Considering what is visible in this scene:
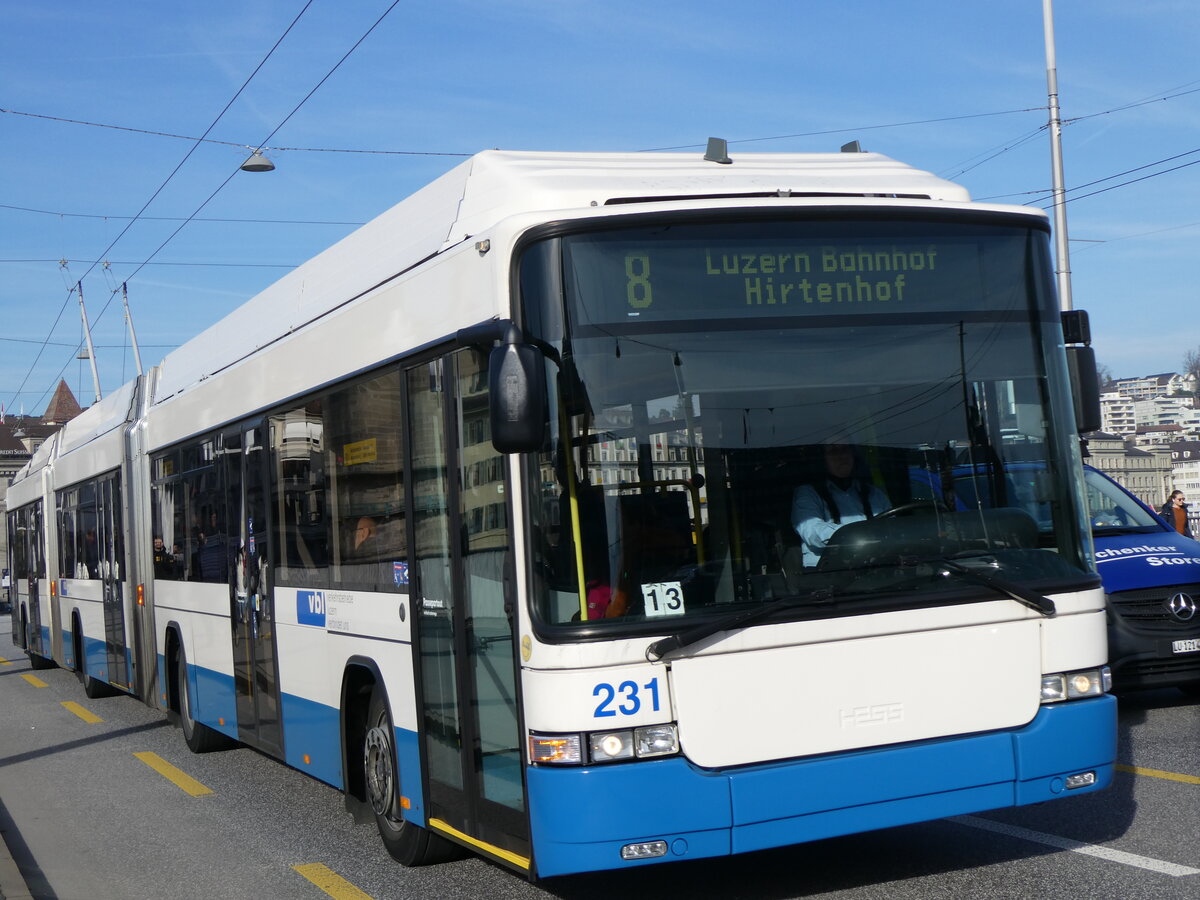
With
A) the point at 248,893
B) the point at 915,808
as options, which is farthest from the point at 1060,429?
the point at 248,893

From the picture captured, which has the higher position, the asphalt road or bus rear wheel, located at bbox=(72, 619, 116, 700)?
bus rear wheel, located at bbox=(72, 619, 116, 700)

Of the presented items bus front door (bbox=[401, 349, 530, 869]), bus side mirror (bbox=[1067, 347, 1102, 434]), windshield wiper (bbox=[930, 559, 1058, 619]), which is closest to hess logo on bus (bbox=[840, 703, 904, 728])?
windshield wiper (bbox=[930, 559, 1058, 619])

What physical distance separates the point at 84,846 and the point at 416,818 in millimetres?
2631

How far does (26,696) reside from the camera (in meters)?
18.1

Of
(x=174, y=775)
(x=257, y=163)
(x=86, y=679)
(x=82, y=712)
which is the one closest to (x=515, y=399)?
(x=174, y=775)

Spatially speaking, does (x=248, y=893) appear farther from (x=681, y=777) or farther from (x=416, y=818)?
(x=681, y=777)

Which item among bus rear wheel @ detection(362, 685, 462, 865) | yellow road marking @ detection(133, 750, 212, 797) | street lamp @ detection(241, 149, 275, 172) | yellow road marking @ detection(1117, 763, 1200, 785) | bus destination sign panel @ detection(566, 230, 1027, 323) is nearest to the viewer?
bus destination sign panel @ detection(566, 230, 1027, 323)

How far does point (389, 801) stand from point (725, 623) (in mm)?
2675

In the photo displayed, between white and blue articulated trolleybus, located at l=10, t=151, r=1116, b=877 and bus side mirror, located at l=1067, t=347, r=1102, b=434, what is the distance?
0.37 feet

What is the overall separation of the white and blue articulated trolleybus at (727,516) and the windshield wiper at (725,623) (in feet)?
0.04

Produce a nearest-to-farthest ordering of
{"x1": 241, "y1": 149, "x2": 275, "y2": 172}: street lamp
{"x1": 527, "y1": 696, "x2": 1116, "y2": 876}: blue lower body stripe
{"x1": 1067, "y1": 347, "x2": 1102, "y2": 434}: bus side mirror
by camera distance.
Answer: {"x1": 527, "y1": 696, "x2": 1116, "y2": 876}: blue lower body stripe, {"x1": 1067, "y1": 347, "x2": 1102, "y2": 434}: bus side mirror, {"x1": 241, "y1": 149, "x2": 275, "y2": 172}: street lamp

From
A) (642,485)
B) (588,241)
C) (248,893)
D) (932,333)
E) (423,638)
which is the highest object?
(588,241)

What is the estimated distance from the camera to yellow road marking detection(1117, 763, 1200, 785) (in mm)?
7844

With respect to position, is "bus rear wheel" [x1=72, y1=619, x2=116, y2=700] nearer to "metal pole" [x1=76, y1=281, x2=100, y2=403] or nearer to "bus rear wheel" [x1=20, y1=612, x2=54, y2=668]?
"bus rear wheel" [x1=20, y1=612, x2=54, y2=668]
